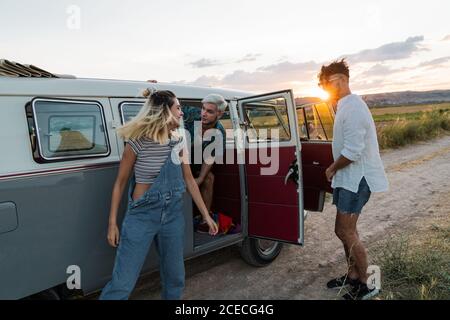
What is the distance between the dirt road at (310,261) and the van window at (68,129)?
5.76 feet

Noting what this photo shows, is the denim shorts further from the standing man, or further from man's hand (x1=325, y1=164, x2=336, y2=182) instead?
man's hand (x1=325, y1=164, x2=336, y2=182)

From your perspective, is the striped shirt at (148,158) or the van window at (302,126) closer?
the striped shirt at (148,158)

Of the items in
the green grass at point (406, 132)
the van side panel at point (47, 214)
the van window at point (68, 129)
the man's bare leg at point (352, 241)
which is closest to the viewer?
the van side panel at point (47, 214)

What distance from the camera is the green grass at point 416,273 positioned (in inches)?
154

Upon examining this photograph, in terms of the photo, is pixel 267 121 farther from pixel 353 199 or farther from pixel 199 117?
pixel 353 199

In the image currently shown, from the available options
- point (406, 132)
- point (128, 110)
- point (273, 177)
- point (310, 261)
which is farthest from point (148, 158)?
point (406, 132)

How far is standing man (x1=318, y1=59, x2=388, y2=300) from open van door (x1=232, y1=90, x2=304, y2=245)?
0.43 m

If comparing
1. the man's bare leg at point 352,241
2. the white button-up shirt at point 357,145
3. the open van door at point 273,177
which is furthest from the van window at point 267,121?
the man's bare leg at point 352,241

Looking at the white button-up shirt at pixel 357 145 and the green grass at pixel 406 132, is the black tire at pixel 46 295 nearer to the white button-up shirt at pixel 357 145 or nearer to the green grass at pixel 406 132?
the white button-up shirt at pixel 357 145

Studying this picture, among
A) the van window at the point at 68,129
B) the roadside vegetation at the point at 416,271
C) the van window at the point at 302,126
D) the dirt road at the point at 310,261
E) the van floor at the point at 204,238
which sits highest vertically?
the van window at the point at 68,129

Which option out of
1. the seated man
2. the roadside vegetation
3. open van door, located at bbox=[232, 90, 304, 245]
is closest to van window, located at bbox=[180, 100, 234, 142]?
the seated man

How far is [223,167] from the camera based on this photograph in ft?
15.6

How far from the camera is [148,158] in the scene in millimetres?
2973
